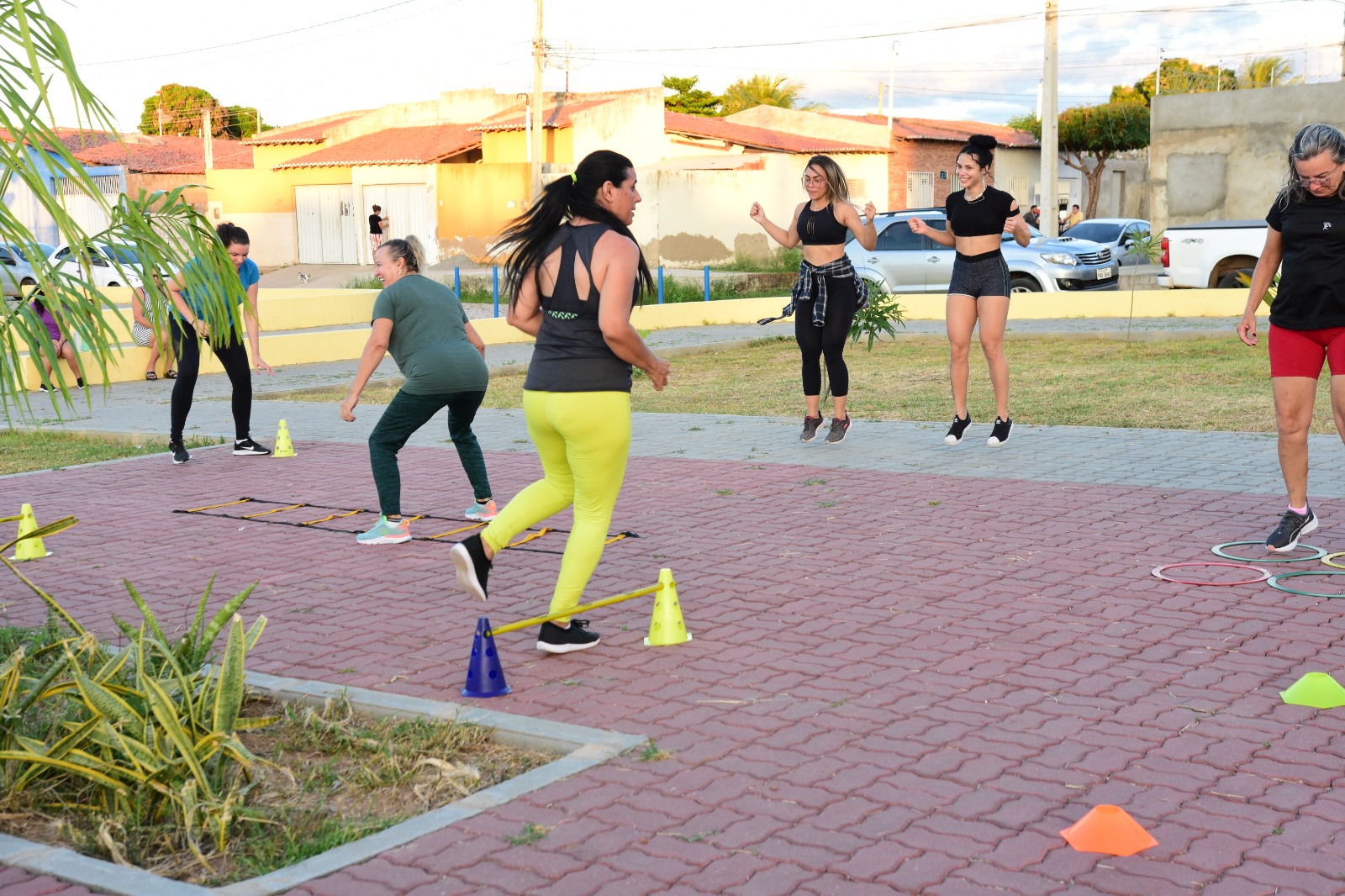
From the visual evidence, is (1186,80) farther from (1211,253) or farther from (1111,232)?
(1211,253)

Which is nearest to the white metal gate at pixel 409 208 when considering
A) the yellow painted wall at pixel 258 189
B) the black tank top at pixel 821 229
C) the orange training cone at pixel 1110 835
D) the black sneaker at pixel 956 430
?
the yellow painted wall at pixel 258 189

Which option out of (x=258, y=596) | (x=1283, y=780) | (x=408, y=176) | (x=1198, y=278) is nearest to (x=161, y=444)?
(x=258, y=596)

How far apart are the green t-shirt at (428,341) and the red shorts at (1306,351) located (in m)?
4.07

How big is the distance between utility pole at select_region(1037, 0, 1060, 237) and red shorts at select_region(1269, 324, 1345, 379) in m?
26.2

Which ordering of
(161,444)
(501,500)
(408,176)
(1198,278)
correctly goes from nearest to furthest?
(501,500) < (161,444) < (1198,278) < (408,176)

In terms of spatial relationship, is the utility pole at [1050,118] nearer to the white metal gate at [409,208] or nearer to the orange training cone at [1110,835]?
the white metal gate at [409,208]

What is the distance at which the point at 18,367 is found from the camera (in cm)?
392

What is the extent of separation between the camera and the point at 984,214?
9516mm

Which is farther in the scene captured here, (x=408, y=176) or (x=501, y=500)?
(x=408, y=176)

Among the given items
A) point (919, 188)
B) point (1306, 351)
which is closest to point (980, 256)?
point (1306, 351)

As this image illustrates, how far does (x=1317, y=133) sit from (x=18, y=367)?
18.1 feet

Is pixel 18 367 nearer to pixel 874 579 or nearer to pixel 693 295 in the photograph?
pixel 874 579

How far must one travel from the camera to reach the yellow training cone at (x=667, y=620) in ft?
17.5

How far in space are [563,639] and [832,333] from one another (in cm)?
529
